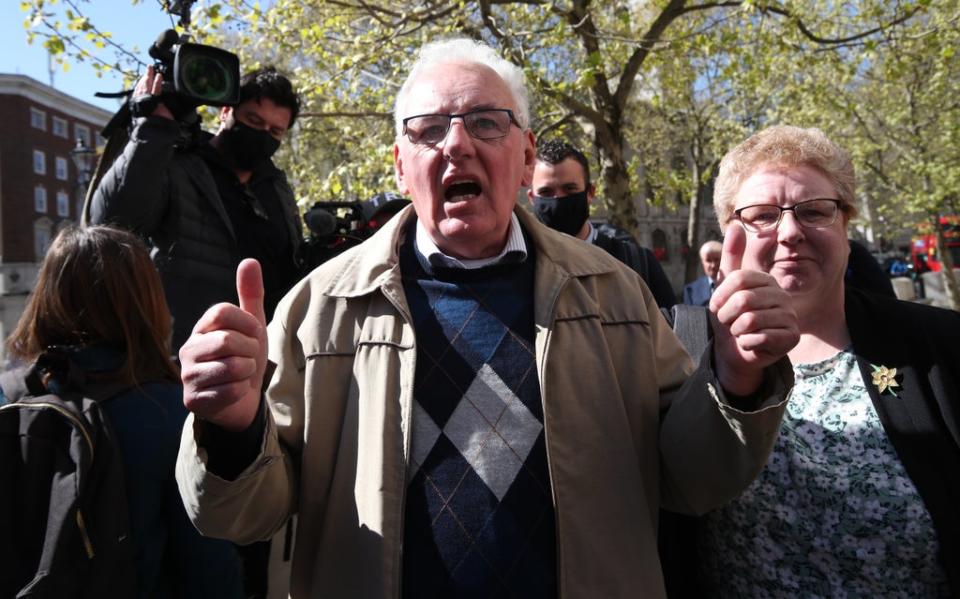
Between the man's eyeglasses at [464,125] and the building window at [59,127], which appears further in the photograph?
the building window at [59,127]

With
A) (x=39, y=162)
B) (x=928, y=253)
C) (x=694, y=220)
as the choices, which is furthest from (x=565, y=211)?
(x=39, y=162)

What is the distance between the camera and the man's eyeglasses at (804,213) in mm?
1965

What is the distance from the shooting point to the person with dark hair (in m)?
1.94

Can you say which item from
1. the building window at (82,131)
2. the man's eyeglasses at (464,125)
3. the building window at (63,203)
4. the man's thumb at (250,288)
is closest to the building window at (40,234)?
the building window at (63,203)

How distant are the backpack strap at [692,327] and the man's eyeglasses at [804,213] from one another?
0.32 m

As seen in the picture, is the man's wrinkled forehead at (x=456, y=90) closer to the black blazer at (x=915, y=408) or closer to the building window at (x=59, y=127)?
the black blazer at (x=915, y=408)

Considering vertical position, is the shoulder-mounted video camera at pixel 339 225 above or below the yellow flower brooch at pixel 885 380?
above

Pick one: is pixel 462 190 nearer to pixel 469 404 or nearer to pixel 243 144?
pixel 469 404

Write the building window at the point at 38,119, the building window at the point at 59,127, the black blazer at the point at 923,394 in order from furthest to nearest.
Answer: the building window at the point at 59,127 → the building window at the point at 38,119 → the black blazer at the point at 923,394

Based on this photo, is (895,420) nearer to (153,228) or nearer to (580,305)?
(580,305)

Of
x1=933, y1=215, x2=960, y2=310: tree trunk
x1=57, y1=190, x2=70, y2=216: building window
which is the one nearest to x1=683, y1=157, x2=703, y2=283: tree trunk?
x1=933, y1=215, x2=960, y2=310: tree trunk

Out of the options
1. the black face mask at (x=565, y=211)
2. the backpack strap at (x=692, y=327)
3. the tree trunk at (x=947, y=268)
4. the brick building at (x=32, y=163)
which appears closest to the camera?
the backpack strap at (x=692, y=327)

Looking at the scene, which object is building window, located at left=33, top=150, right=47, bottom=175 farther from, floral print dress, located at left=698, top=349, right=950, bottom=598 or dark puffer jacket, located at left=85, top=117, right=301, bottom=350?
floral print dress, located at left=698, top=349, right=950, bottom=598

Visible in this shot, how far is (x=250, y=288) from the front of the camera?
1454 mm
